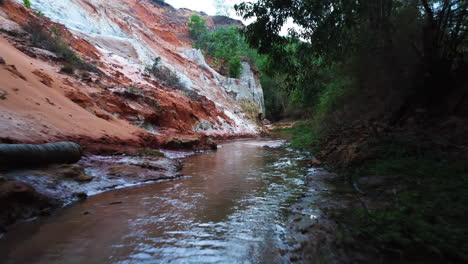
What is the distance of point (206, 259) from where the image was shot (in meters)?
2.48

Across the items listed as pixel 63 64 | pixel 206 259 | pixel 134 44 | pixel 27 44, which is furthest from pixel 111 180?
pixel 134 44

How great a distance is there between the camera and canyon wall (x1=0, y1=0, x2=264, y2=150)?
6.51 meters

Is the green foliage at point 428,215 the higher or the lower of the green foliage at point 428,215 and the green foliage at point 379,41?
the lower

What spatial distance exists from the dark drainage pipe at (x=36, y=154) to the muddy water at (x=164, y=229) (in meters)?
1.16

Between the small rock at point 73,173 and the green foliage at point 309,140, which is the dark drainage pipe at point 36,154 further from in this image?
the green foliage at point 309,140

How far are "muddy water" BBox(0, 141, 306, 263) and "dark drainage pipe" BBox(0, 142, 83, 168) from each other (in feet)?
3.80

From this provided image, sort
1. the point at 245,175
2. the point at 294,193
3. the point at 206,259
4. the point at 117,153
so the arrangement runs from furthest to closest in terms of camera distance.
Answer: the point at 117,153 < the point at 245,175 < the point at 294,193 < the point at 206,259

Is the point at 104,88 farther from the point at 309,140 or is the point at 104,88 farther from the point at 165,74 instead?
the point at 309,140

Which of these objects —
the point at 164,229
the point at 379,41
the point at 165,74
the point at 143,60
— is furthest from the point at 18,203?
the point at 143,60

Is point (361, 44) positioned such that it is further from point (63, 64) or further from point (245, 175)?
point (63, 64)

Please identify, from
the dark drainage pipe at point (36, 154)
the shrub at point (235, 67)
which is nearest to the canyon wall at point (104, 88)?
the dark drainage pipe at point (36, 154)

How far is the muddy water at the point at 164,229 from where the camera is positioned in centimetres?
251

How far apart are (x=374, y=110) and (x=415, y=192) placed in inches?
228

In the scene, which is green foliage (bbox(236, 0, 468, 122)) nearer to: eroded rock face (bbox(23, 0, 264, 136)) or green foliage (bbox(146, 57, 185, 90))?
eroded rock face (bbox(23, 0, 264, 136))
